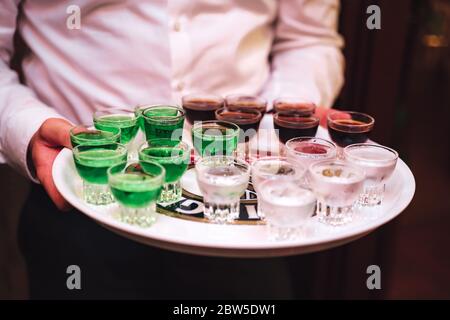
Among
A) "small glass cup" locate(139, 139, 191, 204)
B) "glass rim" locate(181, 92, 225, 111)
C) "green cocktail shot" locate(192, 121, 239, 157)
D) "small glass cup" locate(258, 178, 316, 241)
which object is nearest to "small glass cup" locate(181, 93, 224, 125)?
"glass rim" locate(181, 92, 225, 111)

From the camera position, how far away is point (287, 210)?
3.71 ft

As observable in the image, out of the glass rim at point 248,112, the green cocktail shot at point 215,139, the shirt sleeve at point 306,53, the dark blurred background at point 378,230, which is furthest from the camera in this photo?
the dark blurred background at point 378,230

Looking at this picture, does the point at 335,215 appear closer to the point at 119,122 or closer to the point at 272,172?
the point at 272,172

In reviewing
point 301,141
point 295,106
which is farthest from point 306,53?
point 301,141

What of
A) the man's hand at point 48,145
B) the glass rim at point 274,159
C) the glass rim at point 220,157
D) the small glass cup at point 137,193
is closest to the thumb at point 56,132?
the man's hand at point 48,145

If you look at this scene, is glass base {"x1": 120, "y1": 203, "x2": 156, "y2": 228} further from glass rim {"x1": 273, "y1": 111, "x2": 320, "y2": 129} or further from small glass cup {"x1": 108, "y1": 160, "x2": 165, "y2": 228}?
glass rim {"x1": 273, "y1": 111, "x2": 320, "y2": 129}

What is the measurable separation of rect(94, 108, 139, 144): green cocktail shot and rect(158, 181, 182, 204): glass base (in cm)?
24

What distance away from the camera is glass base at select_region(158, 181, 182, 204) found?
1.31m

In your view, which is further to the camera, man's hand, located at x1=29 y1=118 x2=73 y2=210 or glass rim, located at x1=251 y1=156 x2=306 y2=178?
man's hand, located at x1=29 y1=118 x2=73 y2=210

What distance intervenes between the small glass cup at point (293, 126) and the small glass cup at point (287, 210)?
0.33 metres

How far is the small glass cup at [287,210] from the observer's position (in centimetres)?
114

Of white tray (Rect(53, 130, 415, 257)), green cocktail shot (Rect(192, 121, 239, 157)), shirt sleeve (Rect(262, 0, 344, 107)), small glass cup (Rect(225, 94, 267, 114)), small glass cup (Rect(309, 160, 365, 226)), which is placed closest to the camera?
white tray (Rect(53, 130, 415, 257))

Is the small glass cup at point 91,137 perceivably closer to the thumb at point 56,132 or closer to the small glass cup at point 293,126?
the thumb at point 56,132
